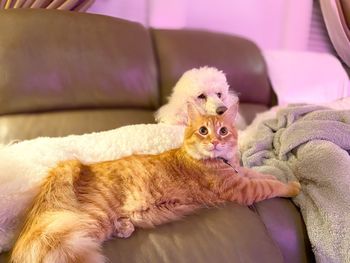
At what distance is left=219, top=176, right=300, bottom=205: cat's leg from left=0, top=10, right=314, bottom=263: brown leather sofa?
27mm

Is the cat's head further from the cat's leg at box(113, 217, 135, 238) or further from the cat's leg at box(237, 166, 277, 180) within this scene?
the cat's leg at box(113, 217, 135, 238)

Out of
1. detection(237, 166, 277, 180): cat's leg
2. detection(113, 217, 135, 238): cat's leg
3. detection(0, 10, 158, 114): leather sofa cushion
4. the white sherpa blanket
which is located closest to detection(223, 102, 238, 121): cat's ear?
detection(237, 166, 277, 180): cat's leg

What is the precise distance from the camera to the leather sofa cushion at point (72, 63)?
130 cm

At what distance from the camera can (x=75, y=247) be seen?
0.69m

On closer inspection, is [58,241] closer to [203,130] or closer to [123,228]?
[123,228]

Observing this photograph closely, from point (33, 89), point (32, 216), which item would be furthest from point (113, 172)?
point (33, 89)

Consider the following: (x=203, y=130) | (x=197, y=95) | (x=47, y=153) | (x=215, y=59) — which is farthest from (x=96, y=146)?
(x=215, y=59)

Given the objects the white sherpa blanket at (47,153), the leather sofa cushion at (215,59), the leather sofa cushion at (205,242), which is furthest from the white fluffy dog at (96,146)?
the leather sofa cushion at (205,242)

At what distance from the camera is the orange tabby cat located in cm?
71

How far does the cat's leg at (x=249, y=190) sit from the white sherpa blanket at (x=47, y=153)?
33cm

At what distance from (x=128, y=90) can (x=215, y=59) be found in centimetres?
53

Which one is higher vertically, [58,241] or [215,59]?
[215,59]

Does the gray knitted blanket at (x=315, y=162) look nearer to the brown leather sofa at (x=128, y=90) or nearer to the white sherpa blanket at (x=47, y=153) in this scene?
the brown leather sofa at (x=128, y=90)

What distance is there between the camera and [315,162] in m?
1.06
